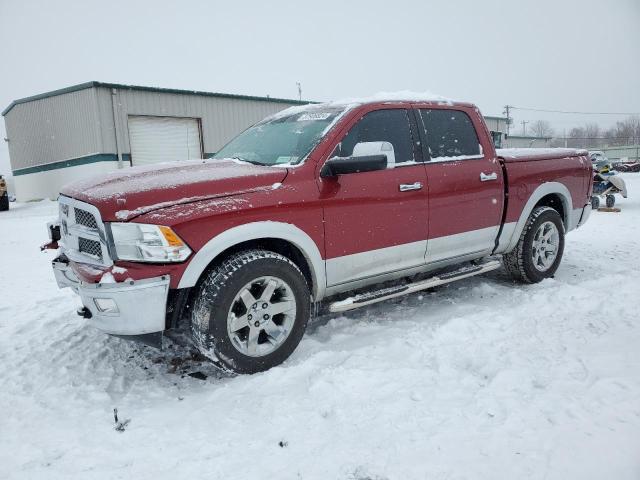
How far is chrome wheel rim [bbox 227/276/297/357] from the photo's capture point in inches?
115

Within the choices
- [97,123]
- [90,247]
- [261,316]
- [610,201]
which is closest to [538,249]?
[261,316]

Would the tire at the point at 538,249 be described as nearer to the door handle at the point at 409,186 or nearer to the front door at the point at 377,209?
the front door at the point at 377,209

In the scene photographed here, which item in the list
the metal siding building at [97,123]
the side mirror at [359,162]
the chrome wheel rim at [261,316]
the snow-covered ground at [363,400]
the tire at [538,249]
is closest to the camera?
the snow-covered ground at [363,400]

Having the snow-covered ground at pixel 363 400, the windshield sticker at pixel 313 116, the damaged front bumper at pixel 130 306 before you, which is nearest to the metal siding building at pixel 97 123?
the windshield sticker at pixel 313 116

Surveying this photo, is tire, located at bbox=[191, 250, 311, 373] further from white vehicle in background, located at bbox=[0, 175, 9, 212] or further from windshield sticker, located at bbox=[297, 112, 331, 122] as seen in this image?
white vehicle in background, located at bbox=[0, 175, 9, 212]

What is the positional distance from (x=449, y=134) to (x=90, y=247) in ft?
10.3

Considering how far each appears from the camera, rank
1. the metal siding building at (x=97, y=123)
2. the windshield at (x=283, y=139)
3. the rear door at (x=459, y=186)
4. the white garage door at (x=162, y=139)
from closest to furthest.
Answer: the windshield at (x=283, y=139)
the rear door at (x=459, y=186)
the metal siding building at (x=97, y=123)
the white garage door at (x=162, y=139)

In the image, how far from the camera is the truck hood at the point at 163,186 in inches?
104

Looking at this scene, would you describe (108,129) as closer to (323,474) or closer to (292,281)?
(292,281)

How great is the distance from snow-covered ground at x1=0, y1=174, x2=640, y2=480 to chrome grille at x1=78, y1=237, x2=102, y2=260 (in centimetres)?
89

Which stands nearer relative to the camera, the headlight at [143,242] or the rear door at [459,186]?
the headlight at [143,242]

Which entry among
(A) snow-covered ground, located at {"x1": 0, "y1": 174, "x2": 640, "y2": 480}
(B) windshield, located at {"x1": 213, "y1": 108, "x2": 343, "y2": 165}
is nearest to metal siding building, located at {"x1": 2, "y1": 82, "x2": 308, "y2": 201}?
(B) windshield, located at {"x1": 213, "y1": 108, "x2": 343, "y2": 165}

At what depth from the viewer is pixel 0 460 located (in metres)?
2.23

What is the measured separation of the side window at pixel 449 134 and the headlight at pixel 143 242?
239cm
